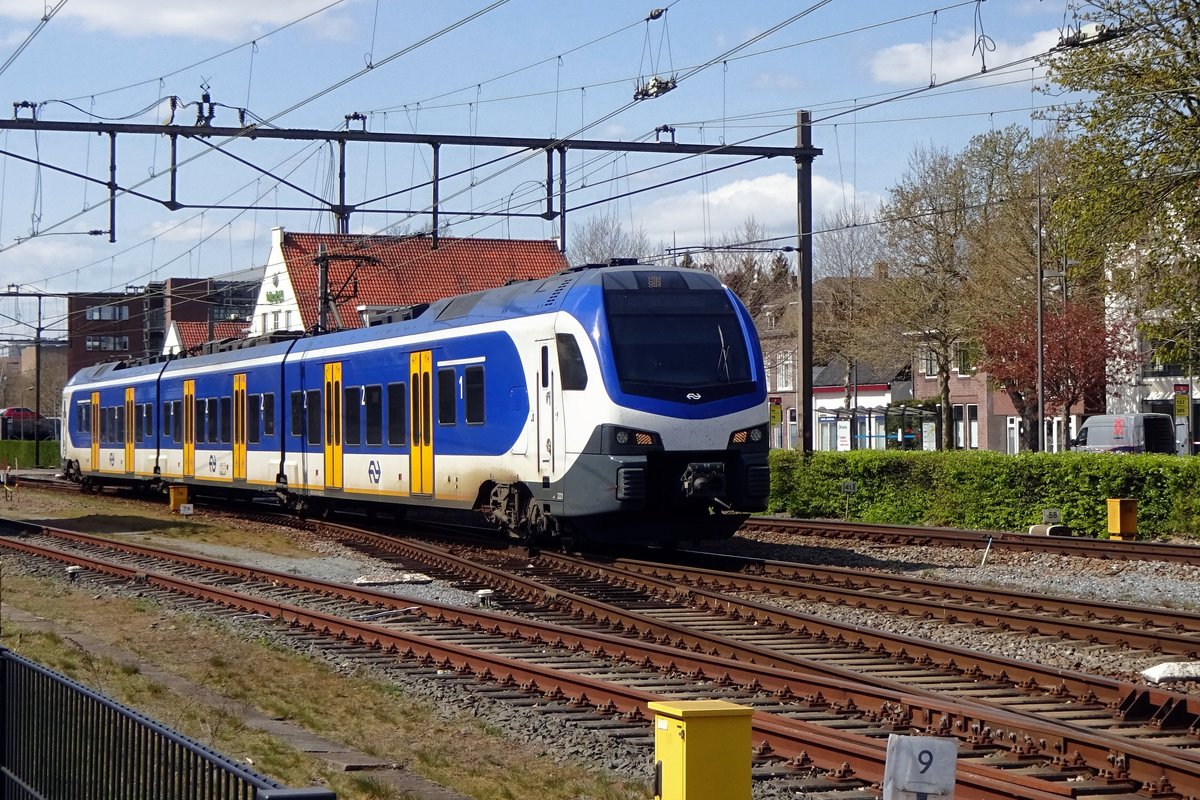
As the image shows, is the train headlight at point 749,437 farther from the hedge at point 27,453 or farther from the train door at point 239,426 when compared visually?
the hedge at point 27,453

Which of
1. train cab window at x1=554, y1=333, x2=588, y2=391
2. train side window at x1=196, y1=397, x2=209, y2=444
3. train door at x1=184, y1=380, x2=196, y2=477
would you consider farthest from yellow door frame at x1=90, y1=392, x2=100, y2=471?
train cab window at x1=554, y1=333, x2=588, y2=391

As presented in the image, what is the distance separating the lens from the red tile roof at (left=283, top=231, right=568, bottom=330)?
6291 cm

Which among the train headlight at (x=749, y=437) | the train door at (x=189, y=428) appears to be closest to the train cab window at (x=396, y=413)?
the train headlight at (x=749, y=437)

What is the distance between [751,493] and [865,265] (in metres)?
46.7

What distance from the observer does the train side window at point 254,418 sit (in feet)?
98.5

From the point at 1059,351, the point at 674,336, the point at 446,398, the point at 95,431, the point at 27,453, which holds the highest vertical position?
the point at 1059,351

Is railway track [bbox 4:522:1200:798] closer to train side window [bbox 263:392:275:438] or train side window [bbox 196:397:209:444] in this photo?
train side window [bbox 263:392:275:438]

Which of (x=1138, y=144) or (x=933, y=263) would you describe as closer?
(x=1138, y=144)

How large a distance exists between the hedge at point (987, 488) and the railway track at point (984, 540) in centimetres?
178

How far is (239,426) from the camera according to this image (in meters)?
31.4

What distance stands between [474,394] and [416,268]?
44575 mm

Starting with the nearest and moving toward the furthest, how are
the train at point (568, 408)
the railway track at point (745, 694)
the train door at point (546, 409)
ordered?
the railway track at point (745, 694)
the train at point (568, 408)
the train door at point (546, 409)

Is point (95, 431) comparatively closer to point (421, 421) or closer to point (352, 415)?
point (352, 415)

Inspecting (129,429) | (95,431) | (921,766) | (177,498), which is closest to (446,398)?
(177,498)
